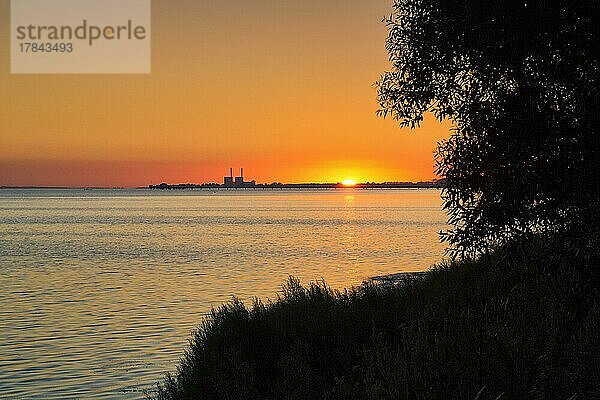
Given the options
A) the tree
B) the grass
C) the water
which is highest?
the tree

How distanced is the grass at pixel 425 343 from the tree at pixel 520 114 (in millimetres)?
904

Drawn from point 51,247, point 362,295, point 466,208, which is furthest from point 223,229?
point 466,208

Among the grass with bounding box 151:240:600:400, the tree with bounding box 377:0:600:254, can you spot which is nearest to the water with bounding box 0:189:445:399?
the grass with bounding box 151:240:600:400

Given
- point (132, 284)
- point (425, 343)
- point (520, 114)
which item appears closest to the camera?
point (425, 343)

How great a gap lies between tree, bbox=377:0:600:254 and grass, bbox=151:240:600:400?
35.6 inches

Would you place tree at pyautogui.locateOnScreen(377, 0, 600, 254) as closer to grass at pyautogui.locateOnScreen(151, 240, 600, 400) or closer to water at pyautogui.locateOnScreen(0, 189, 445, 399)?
grass at pyautogui.locateOnScreen(151, 240, 600, 400)

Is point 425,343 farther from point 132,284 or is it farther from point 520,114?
point 132,284

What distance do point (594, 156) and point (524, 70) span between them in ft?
6.87

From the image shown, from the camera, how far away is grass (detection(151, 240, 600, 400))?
9.15 metres

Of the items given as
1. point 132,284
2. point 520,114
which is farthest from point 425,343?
point 132,284

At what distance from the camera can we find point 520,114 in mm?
12805

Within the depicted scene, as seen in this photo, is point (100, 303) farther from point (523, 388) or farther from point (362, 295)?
point (523, 388)

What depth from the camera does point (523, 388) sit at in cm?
886

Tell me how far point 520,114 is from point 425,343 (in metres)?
5.05
